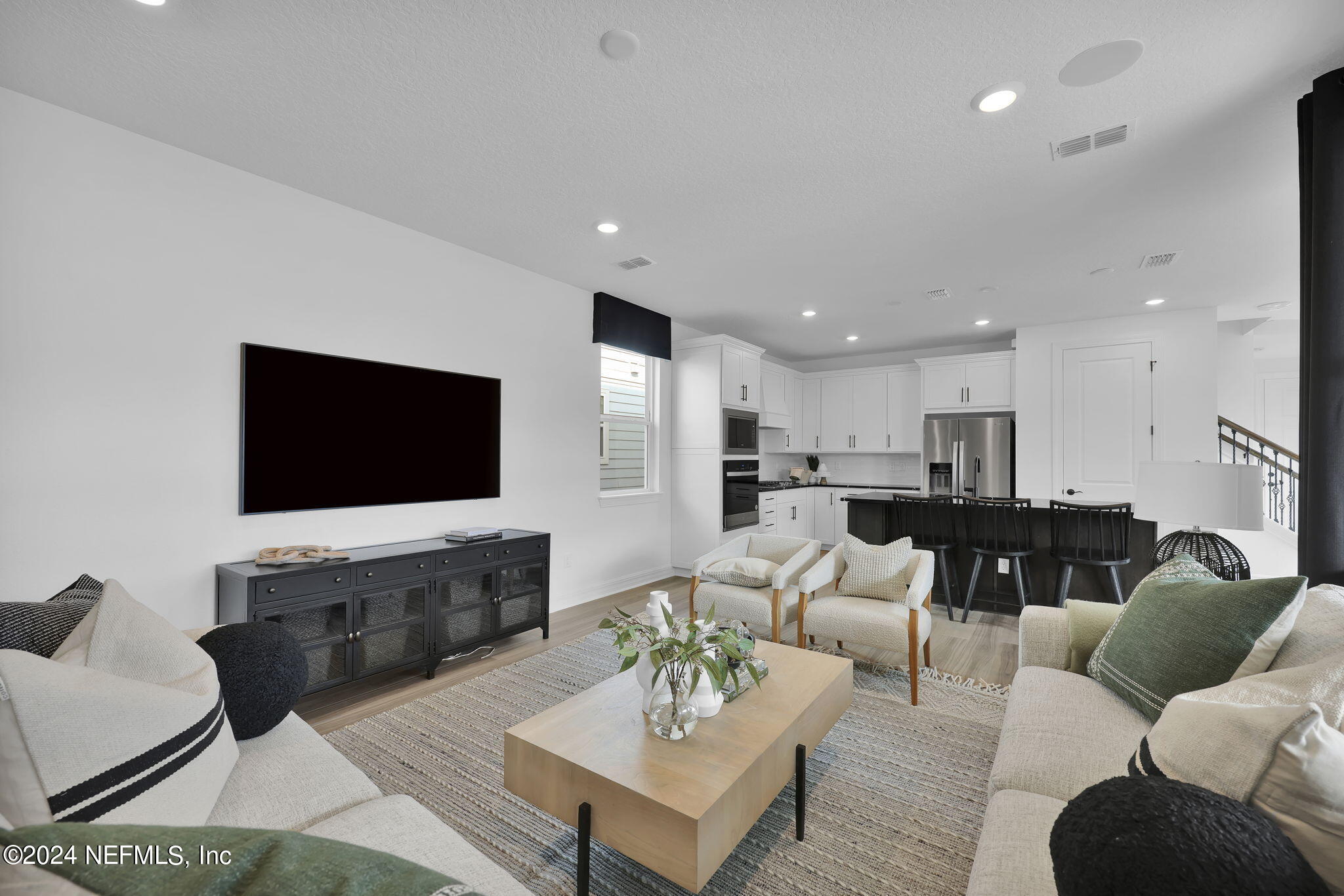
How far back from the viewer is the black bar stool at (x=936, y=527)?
4.37m

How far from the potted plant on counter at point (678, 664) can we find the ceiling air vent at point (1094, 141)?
8.42 feet

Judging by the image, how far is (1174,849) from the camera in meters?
0.78

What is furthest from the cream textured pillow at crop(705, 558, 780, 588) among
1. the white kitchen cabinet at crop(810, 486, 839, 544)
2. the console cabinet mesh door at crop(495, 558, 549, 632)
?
the white kitchen cabinet at crop(810, 486, 839, 544)

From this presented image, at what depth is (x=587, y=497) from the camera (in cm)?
475

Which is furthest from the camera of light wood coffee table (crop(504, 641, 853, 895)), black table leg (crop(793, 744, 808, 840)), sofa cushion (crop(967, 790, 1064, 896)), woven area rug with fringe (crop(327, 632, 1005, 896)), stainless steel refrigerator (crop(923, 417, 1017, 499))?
stainless steel refrigerator (crop(923, 417, 1017, 499))

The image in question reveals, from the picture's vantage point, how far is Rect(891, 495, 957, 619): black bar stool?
437 centimetres

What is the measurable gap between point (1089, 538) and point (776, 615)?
2411mm

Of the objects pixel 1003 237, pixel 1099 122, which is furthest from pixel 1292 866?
pixel 1003 237

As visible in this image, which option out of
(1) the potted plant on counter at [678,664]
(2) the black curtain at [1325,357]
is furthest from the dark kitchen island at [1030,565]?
(1) the potted plant on counter at [678,664]

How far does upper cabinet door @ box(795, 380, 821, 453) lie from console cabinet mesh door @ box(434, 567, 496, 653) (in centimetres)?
519

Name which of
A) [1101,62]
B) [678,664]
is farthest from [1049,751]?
[1101,62]

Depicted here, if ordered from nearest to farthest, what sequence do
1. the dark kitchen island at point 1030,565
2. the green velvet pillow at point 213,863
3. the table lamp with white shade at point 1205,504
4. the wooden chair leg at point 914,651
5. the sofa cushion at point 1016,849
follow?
1. the green velvet pillow at point 213,863
2. the sofa cushion at point 1016,849
3. the table lamp with white shade at point 1205,504
4. the wooden chair leg at point 914,651
5. the dark kitchen island at point 1030,565

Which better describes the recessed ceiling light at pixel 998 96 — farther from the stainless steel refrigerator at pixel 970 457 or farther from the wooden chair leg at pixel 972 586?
the stainless steel refrigerator at pixel 970 457

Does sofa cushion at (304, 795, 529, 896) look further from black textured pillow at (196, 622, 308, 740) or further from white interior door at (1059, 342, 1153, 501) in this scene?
white interior door at (1059, 342, 1153, 501)
